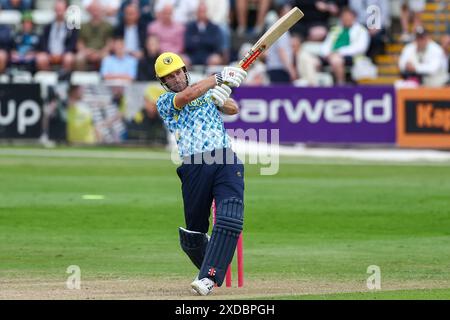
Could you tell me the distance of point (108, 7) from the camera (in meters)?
29.0

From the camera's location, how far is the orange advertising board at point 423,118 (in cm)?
2484

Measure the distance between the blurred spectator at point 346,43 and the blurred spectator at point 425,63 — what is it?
43.3 inches

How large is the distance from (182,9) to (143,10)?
880 millimetres

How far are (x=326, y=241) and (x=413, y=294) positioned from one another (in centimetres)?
384

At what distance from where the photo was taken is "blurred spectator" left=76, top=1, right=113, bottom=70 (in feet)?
Answer: 92.1

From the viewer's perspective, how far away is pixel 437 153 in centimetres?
2478

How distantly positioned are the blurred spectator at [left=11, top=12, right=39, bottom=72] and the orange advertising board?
8.38 metres

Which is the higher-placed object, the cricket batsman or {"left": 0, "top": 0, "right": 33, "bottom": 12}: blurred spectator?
{"left": 0, "top": 0, "right": 33, "bottom": 12}: blurred spectator

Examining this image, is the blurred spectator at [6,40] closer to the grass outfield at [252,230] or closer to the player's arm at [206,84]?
the grass outfield at [252,230]

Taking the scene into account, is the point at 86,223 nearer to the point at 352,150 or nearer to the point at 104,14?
the point at 352,150

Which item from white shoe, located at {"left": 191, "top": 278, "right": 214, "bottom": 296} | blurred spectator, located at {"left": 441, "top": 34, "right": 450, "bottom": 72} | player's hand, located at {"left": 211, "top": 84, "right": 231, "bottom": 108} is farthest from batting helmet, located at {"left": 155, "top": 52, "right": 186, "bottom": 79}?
blurred spectator, located at {"left": 441, "top": 34, "right": 450, "bottom": 72}

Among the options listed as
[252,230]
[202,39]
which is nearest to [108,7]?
[202,39]

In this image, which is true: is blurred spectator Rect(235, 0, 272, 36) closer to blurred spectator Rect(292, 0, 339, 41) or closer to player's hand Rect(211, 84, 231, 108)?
blurred spectator Rect(292, 0, 339, 41)
